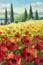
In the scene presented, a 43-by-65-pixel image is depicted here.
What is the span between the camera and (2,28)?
2.29 m

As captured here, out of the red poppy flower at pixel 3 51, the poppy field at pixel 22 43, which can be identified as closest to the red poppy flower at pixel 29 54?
the poppy field at pixel 22 43

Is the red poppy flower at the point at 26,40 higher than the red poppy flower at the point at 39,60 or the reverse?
higher

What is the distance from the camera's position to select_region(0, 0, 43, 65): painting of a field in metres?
1.84

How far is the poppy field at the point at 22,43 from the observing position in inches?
71.9

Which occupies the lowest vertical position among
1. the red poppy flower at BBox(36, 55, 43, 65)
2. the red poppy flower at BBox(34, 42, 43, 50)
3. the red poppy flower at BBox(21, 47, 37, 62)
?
the red poppy flower at BBox(36, 55, 43, 65)

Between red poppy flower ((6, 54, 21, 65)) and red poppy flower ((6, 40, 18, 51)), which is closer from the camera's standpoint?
red poppy flower ((6, 54, 21, 65))

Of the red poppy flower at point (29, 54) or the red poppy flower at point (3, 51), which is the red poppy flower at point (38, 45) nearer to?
the red poppy flower at point (29, 54)

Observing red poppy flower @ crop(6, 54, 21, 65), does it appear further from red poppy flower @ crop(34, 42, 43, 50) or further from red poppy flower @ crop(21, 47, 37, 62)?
red poppy flower @ crop(34, 42, 43, 50)

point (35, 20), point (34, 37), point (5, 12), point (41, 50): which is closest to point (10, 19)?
point (5, 12)

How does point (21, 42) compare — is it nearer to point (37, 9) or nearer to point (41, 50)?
point (41, 50)

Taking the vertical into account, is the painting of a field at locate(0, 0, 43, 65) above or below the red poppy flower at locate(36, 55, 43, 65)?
above

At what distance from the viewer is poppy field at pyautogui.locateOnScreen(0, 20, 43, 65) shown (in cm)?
183

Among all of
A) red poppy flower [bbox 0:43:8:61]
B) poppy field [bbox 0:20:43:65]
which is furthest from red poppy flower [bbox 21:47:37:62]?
red poppy flower [bbox 0:43:8:61]

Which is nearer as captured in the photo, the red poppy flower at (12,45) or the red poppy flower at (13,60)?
the red poppy flower at (13,60)
